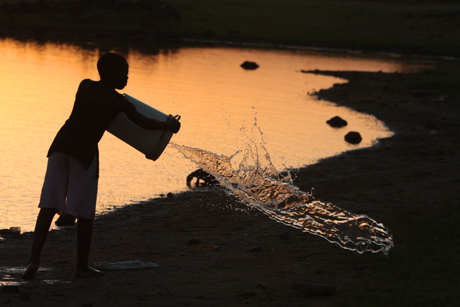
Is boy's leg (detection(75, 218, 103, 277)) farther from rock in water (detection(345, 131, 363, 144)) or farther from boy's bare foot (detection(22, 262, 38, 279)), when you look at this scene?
rock in water (detection(345, 131, 363, 144))

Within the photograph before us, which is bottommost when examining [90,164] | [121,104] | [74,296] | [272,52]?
[74,296]

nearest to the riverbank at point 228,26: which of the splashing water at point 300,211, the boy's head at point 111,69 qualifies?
the splashing water at point 300,211

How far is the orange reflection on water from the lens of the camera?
1080 cm

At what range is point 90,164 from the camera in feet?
17.3

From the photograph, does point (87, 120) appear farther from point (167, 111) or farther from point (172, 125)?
point (167, 111)

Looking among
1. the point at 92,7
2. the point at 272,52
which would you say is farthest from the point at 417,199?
the point at 92,7

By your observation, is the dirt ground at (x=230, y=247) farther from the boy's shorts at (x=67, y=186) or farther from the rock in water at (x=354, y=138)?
the rock in water at (x=354, y=138)

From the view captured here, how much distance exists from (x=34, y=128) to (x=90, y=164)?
1074 cm

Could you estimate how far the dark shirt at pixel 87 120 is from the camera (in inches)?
205

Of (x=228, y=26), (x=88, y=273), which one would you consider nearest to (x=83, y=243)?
(x=88, y=273)

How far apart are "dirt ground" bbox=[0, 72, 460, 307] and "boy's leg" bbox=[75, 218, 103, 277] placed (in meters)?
0.10

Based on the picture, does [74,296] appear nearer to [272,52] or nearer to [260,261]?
[260,261]

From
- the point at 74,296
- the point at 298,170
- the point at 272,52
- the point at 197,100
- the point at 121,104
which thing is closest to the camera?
the point at 74,296

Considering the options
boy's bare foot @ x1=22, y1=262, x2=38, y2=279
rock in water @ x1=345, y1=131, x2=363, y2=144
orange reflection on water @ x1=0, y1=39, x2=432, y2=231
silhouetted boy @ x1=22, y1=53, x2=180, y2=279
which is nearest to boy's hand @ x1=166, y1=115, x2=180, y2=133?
silhouetted boy @ x1=22, y1=53, x2=180, y2=279
